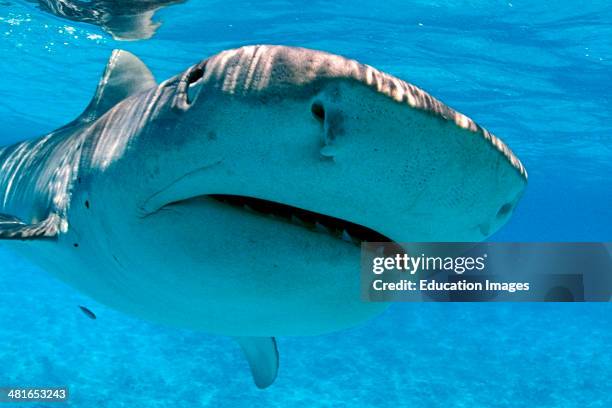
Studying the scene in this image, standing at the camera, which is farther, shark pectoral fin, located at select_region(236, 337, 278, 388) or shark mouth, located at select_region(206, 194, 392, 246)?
shark pectoral fin, located at select_region(236, 337, 278, 388)

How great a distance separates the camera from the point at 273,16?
12.9 m

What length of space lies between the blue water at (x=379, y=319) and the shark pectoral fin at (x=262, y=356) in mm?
6177

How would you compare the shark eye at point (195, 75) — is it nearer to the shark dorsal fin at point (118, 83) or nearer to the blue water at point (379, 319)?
the shark dorsal fin at point (118, 83)

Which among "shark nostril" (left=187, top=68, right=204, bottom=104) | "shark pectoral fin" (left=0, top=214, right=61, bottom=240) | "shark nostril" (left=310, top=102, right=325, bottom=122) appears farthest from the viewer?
"shark pectoral fin" (left=0, top=214, right=61, bottom=240)

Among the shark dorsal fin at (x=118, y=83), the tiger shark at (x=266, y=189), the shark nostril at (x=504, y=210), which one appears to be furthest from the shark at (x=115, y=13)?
the shark nostril at (x=504, y=210)

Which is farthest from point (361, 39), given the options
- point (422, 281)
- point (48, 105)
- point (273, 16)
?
point (48, 105)

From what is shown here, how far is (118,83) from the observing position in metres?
4.61

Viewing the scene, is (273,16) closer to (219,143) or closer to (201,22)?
(201,22)

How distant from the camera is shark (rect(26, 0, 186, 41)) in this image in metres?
11.8

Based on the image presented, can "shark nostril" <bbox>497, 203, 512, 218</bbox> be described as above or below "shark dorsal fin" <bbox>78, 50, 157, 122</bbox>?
below

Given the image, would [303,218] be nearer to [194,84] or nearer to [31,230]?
[194,84]

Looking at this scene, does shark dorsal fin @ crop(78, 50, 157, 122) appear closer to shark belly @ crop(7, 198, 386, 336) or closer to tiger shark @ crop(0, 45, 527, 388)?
tiger shark @ crop(0, 45, 527, 388)

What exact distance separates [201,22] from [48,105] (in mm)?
18022

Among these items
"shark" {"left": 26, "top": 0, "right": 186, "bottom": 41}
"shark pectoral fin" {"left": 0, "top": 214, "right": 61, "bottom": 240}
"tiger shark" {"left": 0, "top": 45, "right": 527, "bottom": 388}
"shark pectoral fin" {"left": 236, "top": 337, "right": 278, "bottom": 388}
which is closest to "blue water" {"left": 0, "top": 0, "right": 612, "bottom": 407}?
"shark" {"left": 26, "top": 0, "right": 186, "bottom": 41}
